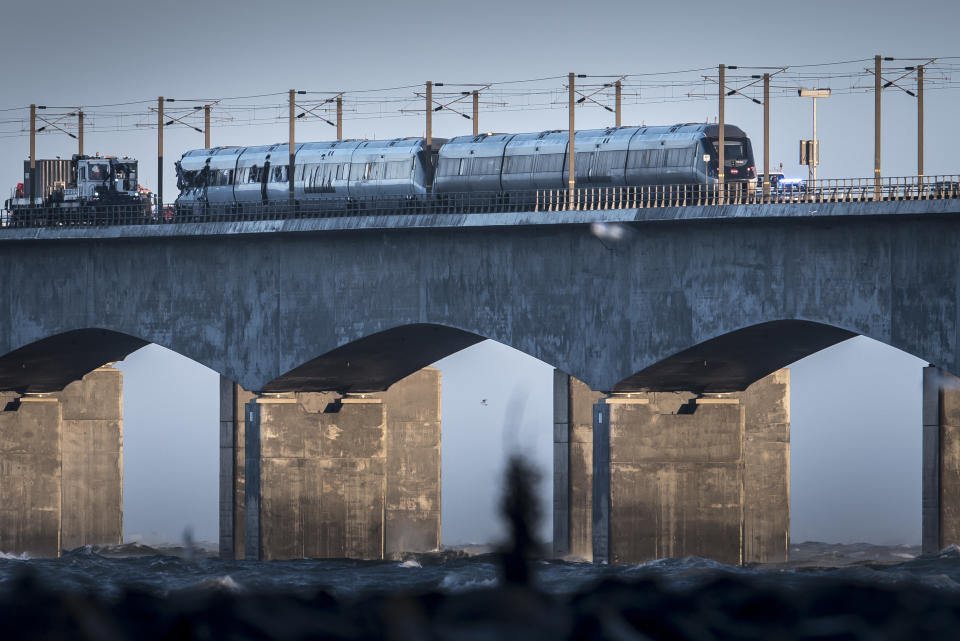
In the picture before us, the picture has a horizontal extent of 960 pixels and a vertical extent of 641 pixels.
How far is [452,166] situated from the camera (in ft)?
179

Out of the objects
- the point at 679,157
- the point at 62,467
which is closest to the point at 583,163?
the point at 679,157

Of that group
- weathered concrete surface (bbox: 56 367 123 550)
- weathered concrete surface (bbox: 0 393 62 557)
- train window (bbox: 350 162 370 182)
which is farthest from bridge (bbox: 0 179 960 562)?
weathered concrete surface (bbox: 56 367 123 550)

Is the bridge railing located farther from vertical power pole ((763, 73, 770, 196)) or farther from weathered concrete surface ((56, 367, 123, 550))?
weathered concrete surface ((56, 367, 123, 550))

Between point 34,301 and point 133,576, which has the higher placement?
point 34,301

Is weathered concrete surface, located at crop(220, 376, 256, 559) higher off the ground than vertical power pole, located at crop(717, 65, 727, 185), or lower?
lower

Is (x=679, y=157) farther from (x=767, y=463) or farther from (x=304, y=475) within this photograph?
(x=304, y=475)

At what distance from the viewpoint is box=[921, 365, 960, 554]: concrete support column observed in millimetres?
49531

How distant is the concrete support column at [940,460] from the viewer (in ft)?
163

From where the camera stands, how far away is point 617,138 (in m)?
52.0

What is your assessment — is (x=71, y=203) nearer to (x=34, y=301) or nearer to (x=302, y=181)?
(x=34, y=301)

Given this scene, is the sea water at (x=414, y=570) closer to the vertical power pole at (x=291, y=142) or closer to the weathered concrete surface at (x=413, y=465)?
the weathered concrete surface at (x=413, y=465)

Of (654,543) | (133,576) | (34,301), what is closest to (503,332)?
(654,543)

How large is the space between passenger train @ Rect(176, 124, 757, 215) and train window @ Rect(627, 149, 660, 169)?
0.03m

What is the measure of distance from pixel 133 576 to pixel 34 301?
474 inches
